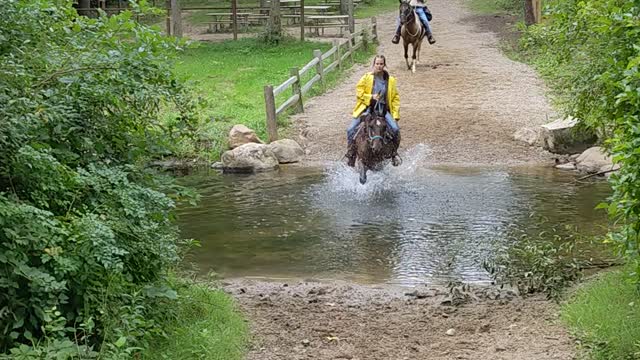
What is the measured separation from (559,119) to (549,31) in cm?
947

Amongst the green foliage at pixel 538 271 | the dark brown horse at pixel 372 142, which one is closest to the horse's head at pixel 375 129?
the dark brown horse at pixel 372 142

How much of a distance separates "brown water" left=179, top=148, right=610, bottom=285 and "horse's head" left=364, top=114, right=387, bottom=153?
82cm

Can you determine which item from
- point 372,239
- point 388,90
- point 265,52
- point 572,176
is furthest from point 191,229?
point 265,52

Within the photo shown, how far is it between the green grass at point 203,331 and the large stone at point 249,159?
347 inches

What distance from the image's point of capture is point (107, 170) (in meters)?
5.80

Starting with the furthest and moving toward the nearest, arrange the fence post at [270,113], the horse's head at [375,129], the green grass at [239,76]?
the green grass at [239,76]
the fence post at [270,113]
the horse's head at [375,129]

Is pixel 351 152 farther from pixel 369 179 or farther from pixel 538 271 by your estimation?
pixel 538 271

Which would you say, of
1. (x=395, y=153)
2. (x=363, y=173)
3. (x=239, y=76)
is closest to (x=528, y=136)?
(x=395, y=153)

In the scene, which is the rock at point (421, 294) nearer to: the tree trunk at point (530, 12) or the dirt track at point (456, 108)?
the dirt track at point (456, 108)

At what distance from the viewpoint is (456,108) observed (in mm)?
20406

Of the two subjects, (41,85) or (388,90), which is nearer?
(41,85)

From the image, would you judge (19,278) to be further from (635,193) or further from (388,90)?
(388,90)

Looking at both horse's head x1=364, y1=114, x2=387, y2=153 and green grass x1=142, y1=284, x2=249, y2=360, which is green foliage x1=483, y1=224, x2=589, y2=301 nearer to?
green grass x1=142, y1=284, x2=249, y2=360

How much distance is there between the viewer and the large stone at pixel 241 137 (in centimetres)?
1761
